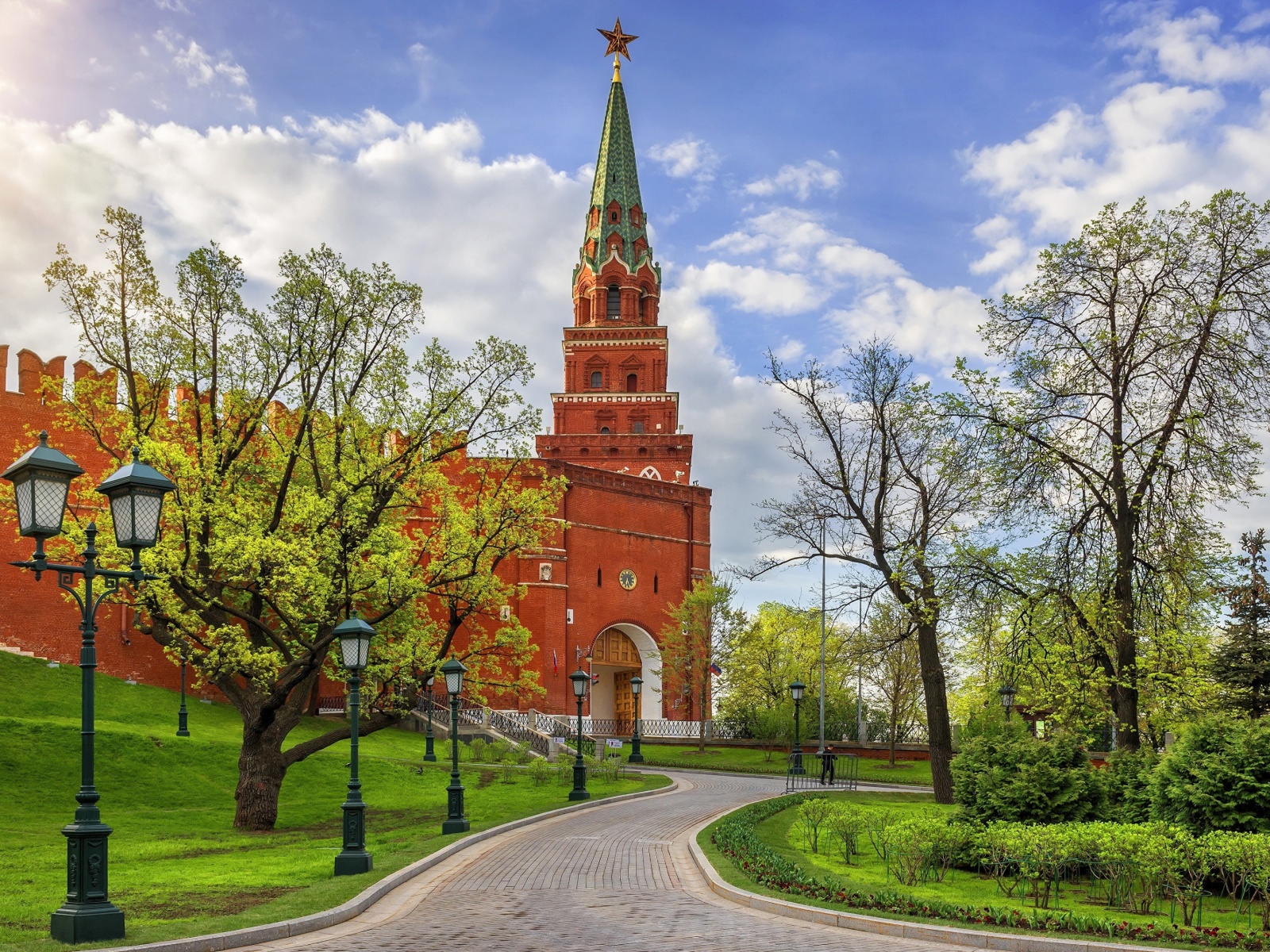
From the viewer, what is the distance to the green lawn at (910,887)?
33.7 ft

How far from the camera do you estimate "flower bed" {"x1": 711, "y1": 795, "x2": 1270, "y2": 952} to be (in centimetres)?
895

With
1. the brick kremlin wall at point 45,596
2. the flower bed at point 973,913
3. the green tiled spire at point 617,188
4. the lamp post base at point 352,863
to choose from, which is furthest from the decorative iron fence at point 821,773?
the green tiled spire at point 617,188

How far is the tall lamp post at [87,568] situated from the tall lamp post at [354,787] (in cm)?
378

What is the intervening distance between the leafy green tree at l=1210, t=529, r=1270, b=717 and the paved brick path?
17127 mm

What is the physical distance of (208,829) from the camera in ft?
58.6

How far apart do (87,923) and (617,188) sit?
186 feet

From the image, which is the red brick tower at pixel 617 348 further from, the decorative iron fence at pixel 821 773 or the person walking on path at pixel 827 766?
the person walking on path at pixel 827 766

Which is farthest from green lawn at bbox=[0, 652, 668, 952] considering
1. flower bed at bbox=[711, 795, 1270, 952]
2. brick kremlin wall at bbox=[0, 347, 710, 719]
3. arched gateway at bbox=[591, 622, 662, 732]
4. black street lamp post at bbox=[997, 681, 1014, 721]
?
arched gateway at bbox=[591, 622, 662, 732]

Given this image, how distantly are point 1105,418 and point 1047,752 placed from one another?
5.96 m

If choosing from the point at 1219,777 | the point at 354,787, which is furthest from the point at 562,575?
the point at 1219,777

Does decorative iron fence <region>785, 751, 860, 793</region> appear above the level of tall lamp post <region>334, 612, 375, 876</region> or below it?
below

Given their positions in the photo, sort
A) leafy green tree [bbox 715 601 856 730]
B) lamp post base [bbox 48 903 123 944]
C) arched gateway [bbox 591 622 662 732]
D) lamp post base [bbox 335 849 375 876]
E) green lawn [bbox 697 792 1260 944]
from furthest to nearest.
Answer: arched gateway [bbox 591 622 662 732] → leafy green tree [bbox 715 601 856 730] → lamp post base [bbox 335 849 375 876] → green lawn [bbox 697 792 1260 944] → lamp post base [bbox 48 903 123 944]

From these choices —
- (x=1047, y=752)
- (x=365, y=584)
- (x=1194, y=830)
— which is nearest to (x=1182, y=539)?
(x=1047, y=752)

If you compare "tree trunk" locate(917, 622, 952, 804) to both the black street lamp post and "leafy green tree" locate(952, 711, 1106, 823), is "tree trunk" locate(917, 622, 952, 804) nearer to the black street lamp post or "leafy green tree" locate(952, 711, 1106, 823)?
the black street lamp post
